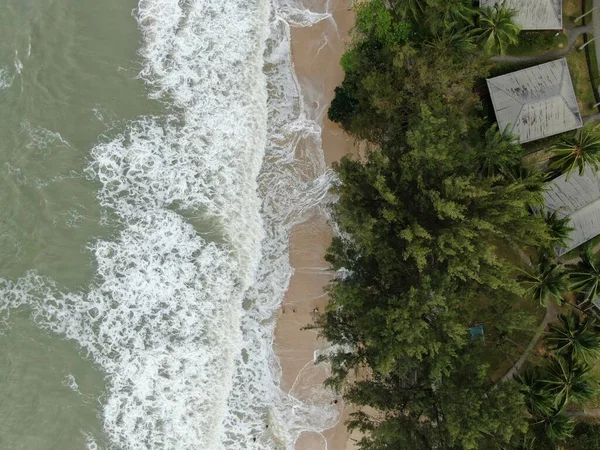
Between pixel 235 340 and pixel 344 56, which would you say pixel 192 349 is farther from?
pixel 344 56

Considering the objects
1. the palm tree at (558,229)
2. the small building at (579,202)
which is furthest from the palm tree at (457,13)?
the palm tree at (558,229)

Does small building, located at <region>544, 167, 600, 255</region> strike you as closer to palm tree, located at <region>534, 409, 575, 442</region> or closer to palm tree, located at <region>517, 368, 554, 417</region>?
palm tree, located at <region>517, 368, 554, 417</region>

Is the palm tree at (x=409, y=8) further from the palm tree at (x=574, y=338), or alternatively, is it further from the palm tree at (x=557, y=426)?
the palm tree at (x=557, y=426)

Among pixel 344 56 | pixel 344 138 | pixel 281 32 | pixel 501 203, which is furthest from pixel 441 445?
pixel 281 32

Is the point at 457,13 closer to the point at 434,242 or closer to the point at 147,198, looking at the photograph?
the point at 434,242

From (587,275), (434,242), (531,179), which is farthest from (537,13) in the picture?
(434,242)

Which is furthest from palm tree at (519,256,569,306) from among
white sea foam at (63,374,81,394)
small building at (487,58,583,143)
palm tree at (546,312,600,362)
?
white sea foam at (63,374,81,394)
